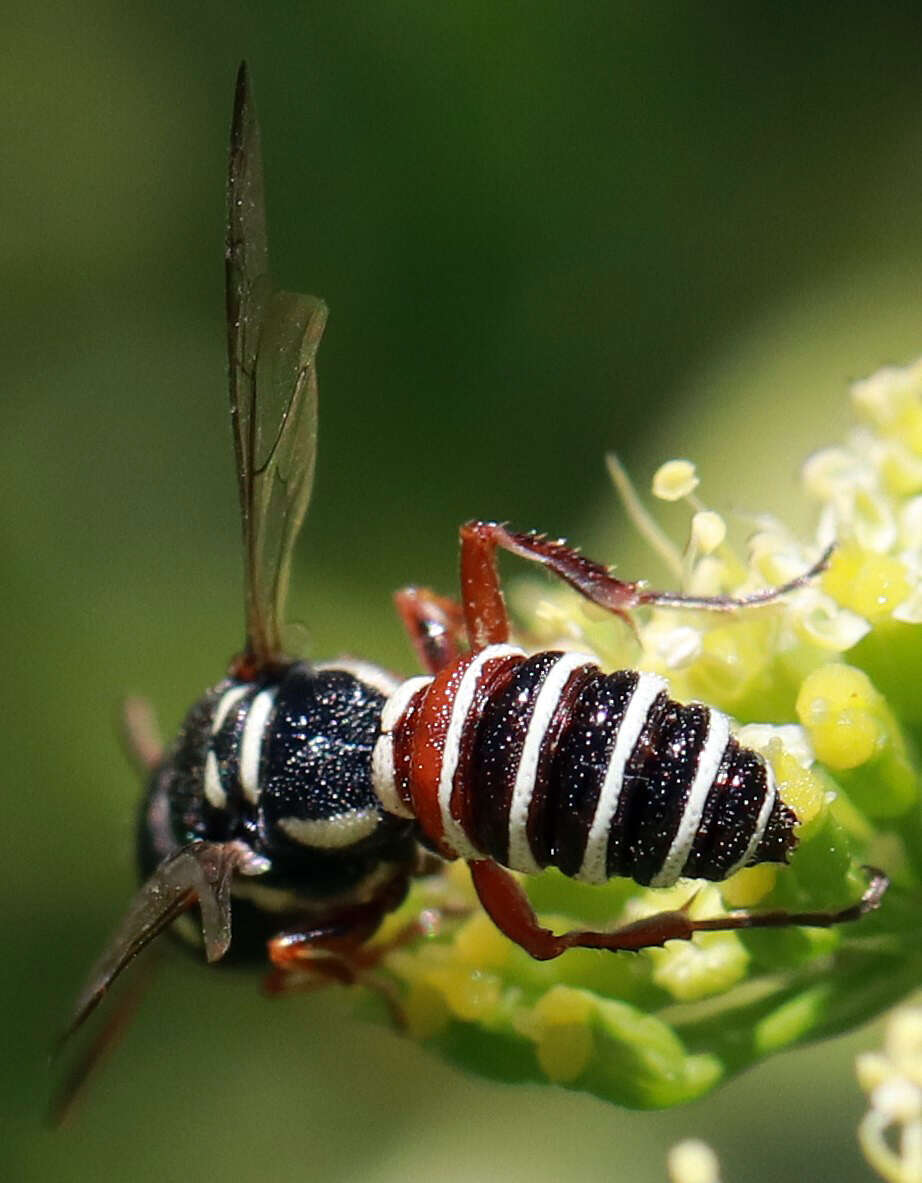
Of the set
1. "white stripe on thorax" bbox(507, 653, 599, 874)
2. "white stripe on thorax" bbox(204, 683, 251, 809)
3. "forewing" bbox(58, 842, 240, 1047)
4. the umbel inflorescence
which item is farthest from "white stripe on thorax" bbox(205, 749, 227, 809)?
"white stripe on thorax" bbox(507, 653, 599, 874)

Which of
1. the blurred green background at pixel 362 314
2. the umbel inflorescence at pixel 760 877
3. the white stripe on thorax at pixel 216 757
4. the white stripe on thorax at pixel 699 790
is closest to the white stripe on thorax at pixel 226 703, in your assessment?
the white stripe on thorax at pixel 216 757

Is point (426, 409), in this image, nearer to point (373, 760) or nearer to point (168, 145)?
point (168, 145)

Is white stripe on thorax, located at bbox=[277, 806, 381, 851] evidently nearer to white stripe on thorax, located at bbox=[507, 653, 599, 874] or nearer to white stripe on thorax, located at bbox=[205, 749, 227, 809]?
white stripe on thorax, located at bbox=[205, 749, 227, 809]

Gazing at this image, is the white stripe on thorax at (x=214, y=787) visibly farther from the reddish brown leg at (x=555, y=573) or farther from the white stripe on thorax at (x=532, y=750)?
the white stripe on thorax at (x=532, y=750)

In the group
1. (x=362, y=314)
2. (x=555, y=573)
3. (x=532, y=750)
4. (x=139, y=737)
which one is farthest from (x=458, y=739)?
(x=362, y=314)

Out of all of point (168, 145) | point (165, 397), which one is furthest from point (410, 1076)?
point (168, 145)

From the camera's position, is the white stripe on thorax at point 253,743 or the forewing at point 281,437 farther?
the white stripe on thorax at point 253,743

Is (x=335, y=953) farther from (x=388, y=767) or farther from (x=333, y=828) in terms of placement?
(x=388, y=767)
